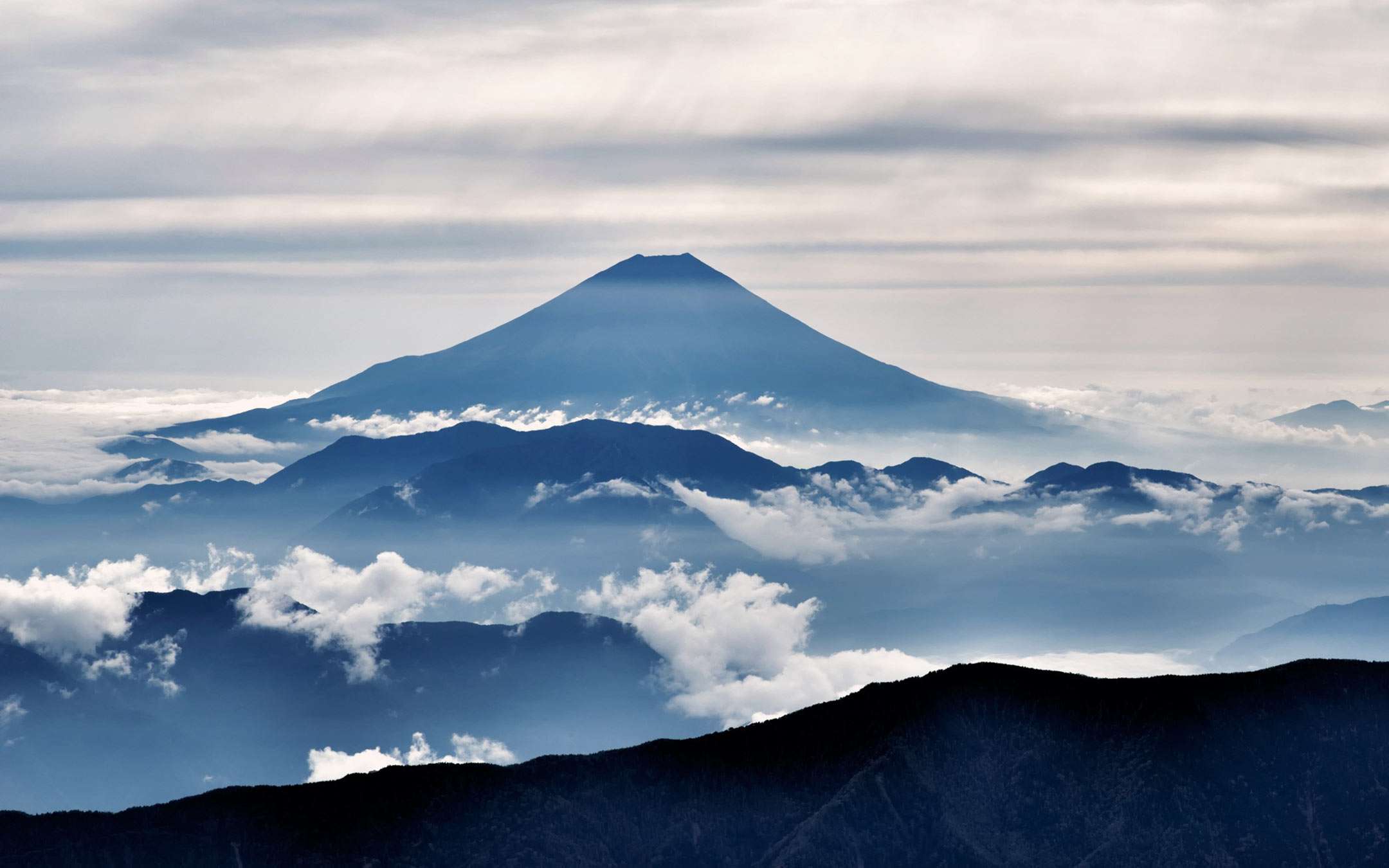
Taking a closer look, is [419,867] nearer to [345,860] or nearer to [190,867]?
[345,860]

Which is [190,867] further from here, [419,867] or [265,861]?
[419,867]

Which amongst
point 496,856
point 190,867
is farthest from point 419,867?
point 190,867

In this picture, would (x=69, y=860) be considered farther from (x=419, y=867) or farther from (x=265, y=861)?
(x=419, y=867)

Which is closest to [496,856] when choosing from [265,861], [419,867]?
[419,867]

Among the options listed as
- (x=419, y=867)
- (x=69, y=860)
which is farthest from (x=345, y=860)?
(x=69, y=860)

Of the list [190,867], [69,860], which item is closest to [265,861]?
[190,867]

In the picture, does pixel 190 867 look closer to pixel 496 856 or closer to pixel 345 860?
pixel 345 860
